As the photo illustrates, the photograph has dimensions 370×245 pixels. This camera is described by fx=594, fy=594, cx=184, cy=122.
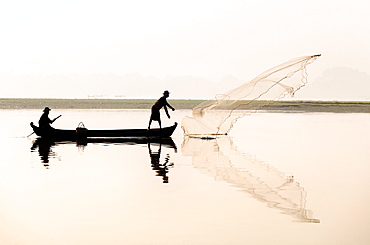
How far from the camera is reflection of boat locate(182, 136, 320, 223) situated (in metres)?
11.7

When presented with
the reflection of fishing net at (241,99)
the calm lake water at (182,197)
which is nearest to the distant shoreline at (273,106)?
the reflection of fishing net at (241,99)

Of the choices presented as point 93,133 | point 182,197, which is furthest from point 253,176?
point 93,133

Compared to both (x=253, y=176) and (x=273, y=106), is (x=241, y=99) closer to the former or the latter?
(x=253, y=176)

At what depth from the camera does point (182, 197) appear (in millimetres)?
12352

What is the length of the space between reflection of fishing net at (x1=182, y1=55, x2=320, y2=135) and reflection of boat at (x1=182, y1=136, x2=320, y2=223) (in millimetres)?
1854

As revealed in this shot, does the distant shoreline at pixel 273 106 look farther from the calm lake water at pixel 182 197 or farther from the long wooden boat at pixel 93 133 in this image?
the calm lake water at pixel 182 197

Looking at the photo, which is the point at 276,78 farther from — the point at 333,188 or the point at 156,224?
the point at 156,224

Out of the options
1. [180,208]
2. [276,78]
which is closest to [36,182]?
[180,208]

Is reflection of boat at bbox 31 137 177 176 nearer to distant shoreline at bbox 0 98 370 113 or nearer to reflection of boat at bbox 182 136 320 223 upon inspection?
reflection of boat at bbox 182 136 320 223

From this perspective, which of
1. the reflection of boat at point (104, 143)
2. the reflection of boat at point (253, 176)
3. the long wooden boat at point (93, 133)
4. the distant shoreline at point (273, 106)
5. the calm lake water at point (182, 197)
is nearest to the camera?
the calm lake water at point (182, 197)

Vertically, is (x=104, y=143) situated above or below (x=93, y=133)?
below

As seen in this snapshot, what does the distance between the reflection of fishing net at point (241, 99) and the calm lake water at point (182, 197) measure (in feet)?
9.16

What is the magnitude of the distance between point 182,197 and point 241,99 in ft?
42.8

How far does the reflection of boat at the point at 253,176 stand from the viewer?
11.7 meters
